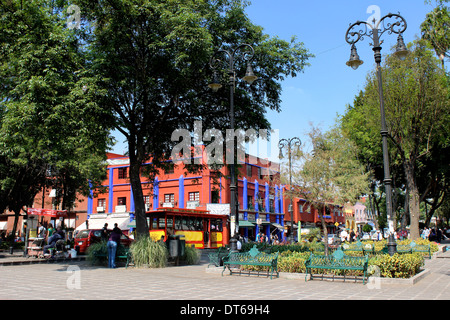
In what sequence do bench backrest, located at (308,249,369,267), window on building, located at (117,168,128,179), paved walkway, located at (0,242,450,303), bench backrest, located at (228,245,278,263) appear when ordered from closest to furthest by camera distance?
paved walkway, located at (0,242,450,303), bench backrest, located at (308,249,369,267), bench backrest, located at (228,245,278,263), window on building, located at (117,168,128,179)

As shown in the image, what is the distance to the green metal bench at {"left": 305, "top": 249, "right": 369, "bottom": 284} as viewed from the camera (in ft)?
34.6

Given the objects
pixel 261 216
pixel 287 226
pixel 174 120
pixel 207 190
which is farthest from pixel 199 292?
pixel 287 226

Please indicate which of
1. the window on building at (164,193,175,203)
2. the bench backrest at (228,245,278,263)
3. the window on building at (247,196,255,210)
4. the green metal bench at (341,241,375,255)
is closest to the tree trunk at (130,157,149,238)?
the bench backrest at (228,245,278,263)

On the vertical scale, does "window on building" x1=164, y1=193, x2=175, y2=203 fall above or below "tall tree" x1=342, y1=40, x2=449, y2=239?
below

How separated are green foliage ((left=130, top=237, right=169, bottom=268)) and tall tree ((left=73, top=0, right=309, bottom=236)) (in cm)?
117

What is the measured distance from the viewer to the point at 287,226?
52094 millimetres

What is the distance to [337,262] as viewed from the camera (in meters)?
11.1

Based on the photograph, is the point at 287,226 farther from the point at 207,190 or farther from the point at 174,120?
the point at 174,120

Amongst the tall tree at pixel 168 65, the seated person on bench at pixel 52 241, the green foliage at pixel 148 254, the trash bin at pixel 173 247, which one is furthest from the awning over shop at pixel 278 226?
the green foliage at pixel 148 254

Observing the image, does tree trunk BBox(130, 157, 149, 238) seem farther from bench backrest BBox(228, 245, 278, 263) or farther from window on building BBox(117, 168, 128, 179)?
window on building BBox(117, 168, 128, 179)

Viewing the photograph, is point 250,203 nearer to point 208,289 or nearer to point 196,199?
point 196,199

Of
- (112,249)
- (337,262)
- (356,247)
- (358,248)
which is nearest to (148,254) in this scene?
(112,249)

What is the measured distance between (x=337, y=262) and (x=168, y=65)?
991cm
